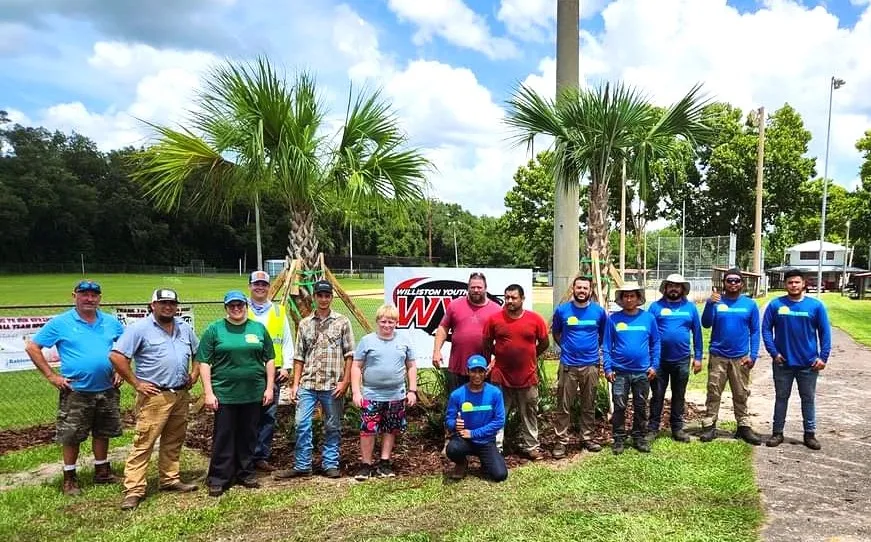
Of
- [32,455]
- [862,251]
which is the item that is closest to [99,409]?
[32,455]

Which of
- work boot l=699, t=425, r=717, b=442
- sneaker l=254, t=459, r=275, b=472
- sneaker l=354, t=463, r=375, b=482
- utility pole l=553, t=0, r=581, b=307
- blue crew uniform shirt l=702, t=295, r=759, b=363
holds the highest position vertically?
utility pole l=553, t=0, r=581, b=307

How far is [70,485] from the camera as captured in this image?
500 centimetres

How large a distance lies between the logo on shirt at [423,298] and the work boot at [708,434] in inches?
122

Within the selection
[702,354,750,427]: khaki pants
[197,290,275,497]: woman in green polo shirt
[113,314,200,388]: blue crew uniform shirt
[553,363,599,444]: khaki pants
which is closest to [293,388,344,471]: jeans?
[197,290,275,497]: woman in green polo shirt

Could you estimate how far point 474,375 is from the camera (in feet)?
17.1

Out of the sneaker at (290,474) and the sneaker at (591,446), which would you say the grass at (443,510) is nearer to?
the sneaker at (290,474)

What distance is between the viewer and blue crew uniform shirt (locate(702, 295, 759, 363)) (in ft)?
20.5

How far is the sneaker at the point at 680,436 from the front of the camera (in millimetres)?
6234

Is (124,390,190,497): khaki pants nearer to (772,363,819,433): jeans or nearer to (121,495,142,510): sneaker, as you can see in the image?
(121,495,142,510): sneaker

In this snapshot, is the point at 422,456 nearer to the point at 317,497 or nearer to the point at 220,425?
the point at 317,497

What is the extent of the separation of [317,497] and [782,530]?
3.45 metres

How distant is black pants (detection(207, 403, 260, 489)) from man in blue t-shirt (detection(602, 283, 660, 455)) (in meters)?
3.42

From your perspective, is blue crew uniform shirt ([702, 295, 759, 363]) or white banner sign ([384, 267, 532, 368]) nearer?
blue crew uniform shirt ([702, 295, 759, 363])

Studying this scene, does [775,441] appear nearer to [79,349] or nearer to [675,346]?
[675,346]
